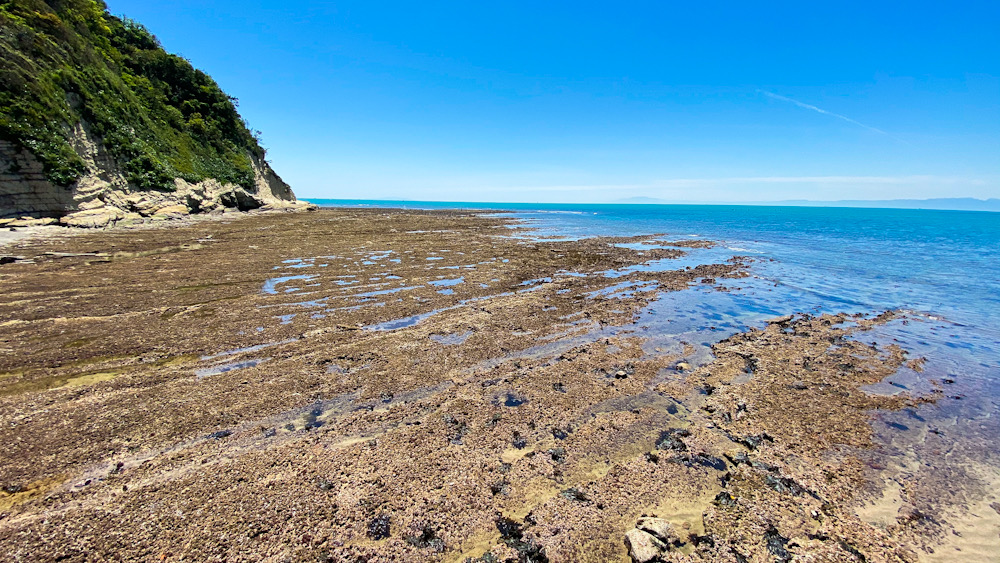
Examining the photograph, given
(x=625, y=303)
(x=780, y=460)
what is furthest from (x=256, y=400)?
(x=625, y=303)

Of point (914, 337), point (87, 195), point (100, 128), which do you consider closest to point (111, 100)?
point (100, 128)

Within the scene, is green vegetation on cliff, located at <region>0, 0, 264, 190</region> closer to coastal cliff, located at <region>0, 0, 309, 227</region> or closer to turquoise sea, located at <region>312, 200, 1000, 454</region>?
coastal cliff, located at <region>0, 0, 309, 227</region>

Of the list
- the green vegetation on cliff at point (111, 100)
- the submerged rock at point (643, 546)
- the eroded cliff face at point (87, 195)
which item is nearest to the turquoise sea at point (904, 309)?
the submerged rock at point (643, 546)

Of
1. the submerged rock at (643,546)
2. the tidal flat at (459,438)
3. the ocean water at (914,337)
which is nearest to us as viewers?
the submerged rock at (643,546)

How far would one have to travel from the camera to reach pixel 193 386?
7539 mm

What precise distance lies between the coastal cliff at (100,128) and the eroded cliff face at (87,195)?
0.08 metres

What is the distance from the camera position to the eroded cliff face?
26328 millimetres

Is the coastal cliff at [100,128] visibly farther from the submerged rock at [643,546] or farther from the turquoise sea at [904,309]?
the turquoise sea at [904,309]

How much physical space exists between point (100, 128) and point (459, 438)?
A: 49836 millimetres

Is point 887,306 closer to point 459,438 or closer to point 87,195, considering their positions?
point 459,438

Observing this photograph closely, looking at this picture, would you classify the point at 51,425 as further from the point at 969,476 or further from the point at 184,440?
the point at 969,476

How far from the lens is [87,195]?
30.7 meters

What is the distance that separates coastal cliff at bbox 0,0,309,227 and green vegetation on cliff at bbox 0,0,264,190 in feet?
0.34

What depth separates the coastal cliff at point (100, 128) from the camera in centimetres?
2741
